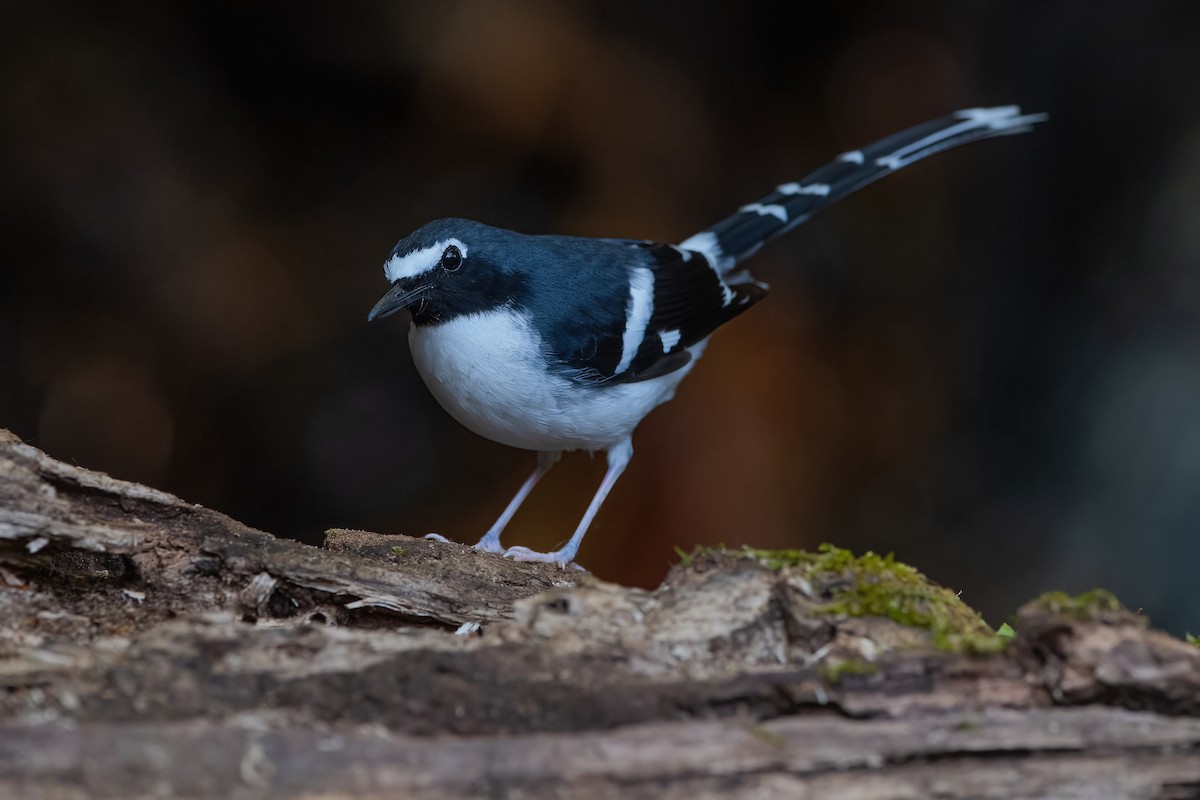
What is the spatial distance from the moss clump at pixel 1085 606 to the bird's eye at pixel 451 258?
2.25 m

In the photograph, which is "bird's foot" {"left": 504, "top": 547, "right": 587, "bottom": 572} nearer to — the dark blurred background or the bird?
the bird

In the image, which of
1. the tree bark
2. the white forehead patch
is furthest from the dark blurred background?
the tree bark

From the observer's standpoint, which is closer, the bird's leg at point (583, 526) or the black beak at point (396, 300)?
the black beak at point (396, 300)

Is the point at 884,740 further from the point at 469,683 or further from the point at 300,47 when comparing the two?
the point at 300,47

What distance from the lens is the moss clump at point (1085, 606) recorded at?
74.7 inches

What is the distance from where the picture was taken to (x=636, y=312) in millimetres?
3943

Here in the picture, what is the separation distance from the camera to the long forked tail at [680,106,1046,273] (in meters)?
4.70

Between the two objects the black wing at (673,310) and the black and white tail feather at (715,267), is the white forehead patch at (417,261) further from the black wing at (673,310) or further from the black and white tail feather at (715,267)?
the black wing at (673,310)

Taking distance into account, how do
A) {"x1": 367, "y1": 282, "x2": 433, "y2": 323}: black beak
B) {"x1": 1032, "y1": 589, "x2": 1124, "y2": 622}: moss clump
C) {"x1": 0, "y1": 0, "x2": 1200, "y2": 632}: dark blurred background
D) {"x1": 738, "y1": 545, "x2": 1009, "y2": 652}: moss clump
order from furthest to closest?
1. {"x1": 0, "y1": 0, "x2": 1200, "y2": 632}: dark blurred background
2. {"x1": 367, "y1": 282, "x2": 433, "y2": 323}: black beak
3. {"x1": 738, "y1": 545, "x2": 1009, "y2": 652}: moss clump
4. {"x1": 1032, "y1": 589, "x2": 1124, "y2": 622}: moss clump

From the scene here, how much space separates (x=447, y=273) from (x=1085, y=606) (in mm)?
2323

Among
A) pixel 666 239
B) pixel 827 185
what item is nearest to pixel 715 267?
pixel 827 185

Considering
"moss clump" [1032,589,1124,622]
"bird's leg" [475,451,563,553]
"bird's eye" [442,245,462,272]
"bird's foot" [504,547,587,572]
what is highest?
"bird's eye" [442,245,462,272]

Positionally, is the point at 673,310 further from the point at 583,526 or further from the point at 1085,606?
the point at 1085,606

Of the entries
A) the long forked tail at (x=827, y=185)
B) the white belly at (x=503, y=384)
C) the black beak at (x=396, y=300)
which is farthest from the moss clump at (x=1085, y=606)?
the long forked tail at (x=827, y=185)
